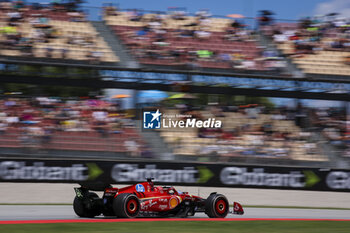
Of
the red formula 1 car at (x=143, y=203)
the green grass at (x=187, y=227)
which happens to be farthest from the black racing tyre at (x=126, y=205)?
the green grass at (x=187, y=227)

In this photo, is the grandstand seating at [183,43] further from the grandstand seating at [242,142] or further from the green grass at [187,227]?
the green grass at [187,227]

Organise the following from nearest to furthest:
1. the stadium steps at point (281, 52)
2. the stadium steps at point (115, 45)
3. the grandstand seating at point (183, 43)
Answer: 1. the stadium steps at point (115, 45)
2. the grandstand seating at point (183, 43)
3. the stadium steps at point (281, 52)

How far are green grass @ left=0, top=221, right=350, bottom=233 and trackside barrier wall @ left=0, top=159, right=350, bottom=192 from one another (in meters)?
6.85

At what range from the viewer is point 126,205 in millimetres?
11664

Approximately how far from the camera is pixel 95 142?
1870cm

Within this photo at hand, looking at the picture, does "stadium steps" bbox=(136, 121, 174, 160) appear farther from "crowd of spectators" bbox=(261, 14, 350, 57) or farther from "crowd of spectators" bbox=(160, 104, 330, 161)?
"crowd of spectators" bbox=(261, 14, 350, 57)

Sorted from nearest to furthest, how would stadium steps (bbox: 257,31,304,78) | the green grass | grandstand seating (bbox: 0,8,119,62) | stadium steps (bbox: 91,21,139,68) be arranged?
1. the green grass
2. grandstand seating (bbox: 0,8,119,62)
3. stadium steps (bbox: 91,21,139,68)
4. stadium steps (bbox: 257,31,304,78)

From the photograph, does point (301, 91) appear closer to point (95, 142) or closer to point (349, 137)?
point (349, 137)

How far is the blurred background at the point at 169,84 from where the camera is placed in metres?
18.9

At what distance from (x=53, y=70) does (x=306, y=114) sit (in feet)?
35.2

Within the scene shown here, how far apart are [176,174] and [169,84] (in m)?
4.08

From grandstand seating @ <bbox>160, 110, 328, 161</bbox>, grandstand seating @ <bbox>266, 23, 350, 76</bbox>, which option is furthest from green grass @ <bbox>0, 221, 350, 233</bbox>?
grandstand seating @ <bbox>266, 23, 350, 76</bbox>

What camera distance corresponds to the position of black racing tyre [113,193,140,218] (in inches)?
457

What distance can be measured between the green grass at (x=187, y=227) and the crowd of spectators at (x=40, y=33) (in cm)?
1114
